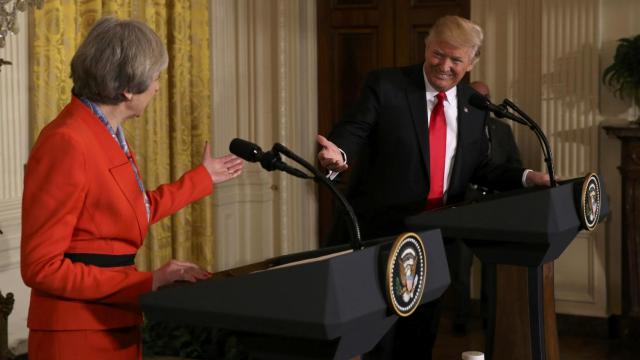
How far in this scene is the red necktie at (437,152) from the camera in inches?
145

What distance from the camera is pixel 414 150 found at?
370 cm

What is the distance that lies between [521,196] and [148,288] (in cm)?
130

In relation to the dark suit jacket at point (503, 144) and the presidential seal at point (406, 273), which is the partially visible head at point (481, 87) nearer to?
the dark suit jacket at point (503, 144)

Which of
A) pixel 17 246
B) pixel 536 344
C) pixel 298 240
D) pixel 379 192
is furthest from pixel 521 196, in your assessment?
pixel 298 240

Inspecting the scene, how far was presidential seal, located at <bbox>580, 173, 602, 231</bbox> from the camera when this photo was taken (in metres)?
3.22

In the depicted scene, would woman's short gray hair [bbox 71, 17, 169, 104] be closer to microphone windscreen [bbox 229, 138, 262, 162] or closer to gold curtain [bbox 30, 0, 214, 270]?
microphone windscreen [bbox 229, 138, 262, 162]

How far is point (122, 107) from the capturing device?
227 cm

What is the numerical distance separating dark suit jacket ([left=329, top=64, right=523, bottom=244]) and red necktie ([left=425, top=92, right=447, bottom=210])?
2 centimetres

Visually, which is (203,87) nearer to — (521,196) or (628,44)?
(628,44)

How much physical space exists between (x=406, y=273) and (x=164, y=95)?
11.9 ft

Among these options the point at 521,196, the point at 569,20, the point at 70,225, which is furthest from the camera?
the point at 569,20

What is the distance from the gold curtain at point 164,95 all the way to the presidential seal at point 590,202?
2446mm

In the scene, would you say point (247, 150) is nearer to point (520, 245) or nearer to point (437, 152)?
point (520, 245)

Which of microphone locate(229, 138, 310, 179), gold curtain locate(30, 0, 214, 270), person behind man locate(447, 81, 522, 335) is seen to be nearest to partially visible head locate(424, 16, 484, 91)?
microphone locate(229, 138, 310, 179)
